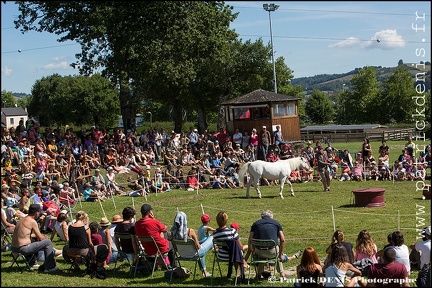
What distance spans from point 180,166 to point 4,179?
843 centimetres

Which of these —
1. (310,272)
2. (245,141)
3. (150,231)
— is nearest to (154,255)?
(150,231)

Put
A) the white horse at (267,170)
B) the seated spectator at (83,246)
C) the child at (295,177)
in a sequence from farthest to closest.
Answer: the child at (295,177) < the white horse at (267,170) < the seated spectator at (83,246)

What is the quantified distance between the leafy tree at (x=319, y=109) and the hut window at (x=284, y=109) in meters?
82.5

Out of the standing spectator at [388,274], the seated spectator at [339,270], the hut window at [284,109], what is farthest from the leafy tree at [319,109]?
the standing spectator at [388,274]

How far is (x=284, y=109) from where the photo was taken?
34938mm

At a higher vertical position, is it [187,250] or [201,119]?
[201,119]

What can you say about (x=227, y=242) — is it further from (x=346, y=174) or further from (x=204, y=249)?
(x=346, y=174)

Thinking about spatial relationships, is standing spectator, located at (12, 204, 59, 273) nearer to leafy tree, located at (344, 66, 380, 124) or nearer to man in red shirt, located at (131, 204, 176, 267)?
man in red shirt, located at (131, 204, 176, 267)

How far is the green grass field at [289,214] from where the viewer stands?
424 inches

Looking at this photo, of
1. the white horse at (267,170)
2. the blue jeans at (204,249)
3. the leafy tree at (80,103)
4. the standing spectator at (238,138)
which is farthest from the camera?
the leafy tree at (80,103)

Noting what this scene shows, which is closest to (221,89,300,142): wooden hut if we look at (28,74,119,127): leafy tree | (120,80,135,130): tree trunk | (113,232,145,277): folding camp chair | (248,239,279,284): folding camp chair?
(120,80,135,130): tree trunk

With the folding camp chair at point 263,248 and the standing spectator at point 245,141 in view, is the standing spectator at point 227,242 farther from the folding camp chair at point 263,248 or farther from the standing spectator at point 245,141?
the standing spectator at point 245,141

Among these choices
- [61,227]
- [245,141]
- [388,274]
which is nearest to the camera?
[388,274]

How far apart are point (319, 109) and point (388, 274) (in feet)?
366
